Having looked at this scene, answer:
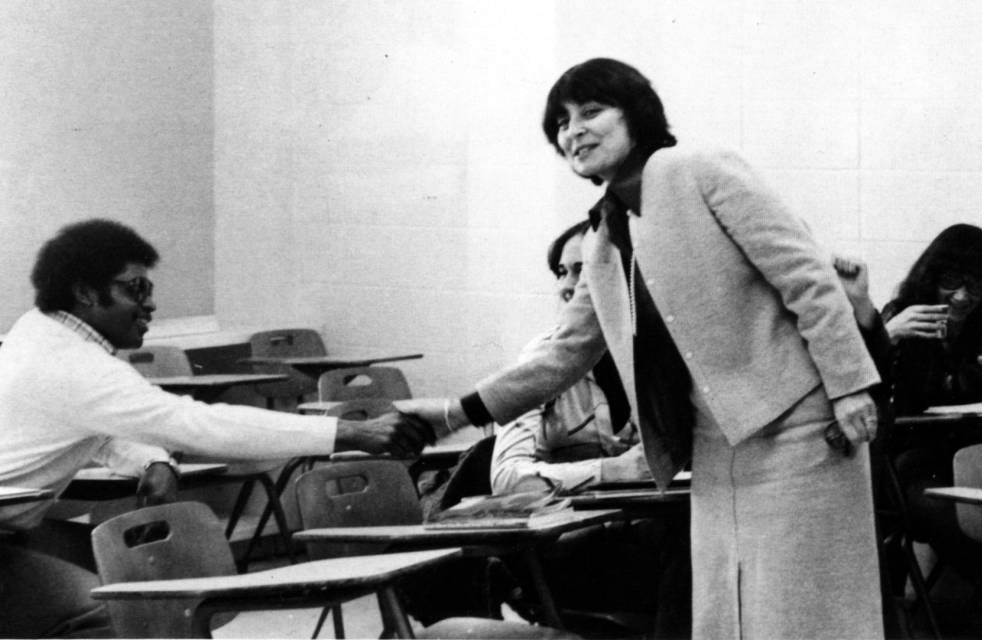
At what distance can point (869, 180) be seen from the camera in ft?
18.5

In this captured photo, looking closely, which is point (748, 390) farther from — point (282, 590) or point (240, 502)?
point (240, 502)

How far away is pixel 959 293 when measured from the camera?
16.0 ft

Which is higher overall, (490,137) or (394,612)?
(490,137)

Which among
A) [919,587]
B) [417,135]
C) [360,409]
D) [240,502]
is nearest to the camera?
[360,409]

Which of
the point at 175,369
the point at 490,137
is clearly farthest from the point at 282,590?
the point at 490,137

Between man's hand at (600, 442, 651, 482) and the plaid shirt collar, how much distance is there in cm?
116

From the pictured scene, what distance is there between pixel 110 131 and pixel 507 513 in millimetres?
3714

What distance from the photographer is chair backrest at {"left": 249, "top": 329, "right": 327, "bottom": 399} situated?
6.38 m

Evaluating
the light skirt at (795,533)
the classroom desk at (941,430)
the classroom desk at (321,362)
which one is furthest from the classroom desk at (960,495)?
the classroom desk at (321,362)

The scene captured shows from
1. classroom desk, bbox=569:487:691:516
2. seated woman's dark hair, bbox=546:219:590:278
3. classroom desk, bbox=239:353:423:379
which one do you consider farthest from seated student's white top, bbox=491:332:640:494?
classroom desk, bbox=239:353:423:379

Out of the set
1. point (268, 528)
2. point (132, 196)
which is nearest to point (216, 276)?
point (132, 196)

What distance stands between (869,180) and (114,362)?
10.2 ft

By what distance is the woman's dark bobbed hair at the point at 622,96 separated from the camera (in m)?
2.84

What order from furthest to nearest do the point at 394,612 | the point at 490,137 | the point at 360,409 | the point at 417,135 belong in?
the point at 417,135 → the point at 490,137 → the point at 360,409 → the point at 394,612
